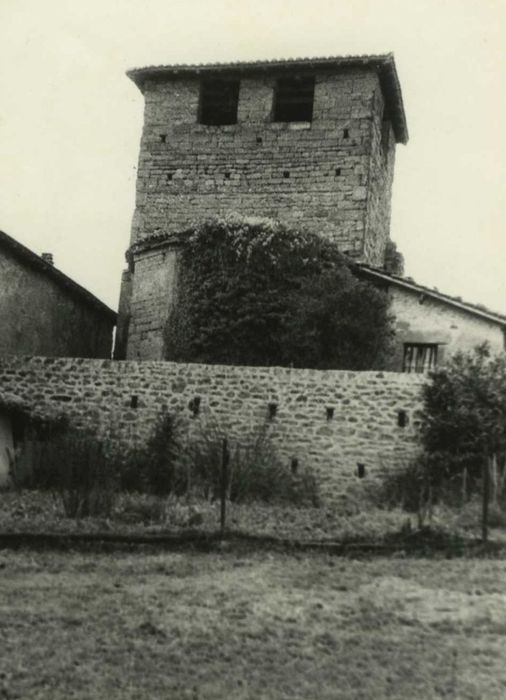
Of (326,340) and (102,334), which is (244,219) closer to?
(326,340)

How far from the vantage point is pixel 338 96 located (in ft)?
74.8

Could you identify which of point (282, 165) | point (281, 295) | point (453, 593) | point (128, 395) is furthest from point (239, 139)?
point (453, 593)

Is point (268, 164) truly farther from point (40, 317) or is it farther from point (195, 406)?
point (195, 406)

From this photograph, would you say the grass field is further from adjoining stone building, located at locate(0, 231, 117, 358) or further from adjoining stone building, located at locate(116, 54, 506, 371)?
adjoining stone building, located at locate(116, 54, 506, 371)

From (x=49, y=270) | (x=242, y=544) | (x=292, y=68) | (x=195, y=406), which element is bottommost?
(x=242, y=544)

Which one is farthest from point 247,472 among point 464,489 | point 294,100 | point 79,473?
point 294,100

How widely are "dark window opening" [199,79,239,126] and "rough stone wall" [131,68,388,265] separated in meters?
0.34

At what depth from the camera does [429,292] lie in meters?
18.8

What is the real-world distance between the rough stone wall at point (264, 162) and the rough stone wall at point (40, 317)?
2.66 meters

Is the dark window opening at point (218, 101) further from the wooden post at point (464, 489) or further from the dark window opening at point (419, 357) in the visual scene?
the wooden post at point (464, 489)

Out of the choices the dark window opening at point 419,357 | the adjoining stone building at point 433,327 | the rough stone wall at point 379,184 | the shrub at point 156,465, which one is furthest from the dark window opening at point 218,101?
the shrub at point 156,465

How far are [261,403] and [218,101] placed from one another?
38.2ft

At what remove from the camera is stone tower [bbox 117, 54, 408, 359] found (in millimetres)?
22422

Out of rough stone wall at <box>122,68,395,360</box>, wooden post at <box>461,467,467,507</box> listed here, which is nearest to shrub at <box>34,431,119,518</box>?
wooden post at <box>461,467,467,507</box>
